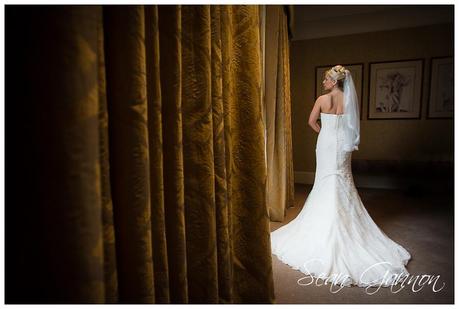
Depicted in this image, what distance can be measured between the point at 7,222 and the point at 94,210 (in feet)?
0.58

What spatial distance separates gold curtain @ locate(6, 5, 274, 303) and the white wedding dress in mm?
814

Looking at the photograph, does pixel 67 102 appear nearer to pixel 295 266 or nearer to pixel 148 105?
pixel 148 105

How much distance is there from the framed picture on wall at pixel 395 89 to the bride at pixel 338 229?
2965 mm

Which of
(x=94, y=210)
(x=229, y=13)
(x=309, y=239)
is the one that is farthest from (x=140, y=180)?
(x=309, y=239)

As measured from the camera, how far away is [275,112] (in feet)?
10.1

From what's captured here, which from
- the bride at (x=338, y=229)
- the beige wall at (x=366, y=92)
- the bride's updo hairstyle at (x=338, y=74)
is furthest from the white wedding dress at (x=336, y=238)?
the beige wall at (x=366, y=92)

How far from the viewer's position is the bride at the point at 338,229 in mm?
1892

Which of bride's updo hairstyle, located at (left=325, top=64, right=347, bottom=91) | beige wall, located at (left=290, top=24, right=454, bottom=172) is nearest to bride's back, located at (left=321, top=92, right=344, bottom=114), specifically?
bride's updo hairstyle, located at (left=325, top=64, right=347, bottom=91)

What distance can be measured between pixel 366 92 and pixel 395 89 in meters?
0.46

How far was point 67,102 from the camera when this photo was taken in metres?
0.51

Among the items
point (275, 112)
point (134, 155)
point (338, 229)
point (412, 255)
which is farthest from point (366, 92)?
point (134, 155)

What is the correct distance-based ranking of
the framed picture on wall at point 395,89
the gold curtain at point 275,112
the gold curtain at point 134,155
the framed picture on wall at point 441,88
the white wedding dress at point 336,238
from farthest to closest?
1. the framed picture on wall at point 395,89
2. the framed picture on wall at point 441,88
3. the gold curtain at point 275,112
4. the white wedding dress at point 336,238
5. the gold curtain at point 134,155

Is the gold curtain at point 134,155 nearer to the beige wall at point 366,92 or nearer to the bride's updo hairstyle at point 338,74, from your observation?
the bride's updo hairstyle at point 338,74

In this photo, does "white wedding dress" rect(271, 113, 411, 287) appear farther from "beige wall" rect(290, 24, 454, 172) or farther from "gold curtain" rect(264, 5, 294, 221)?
"beige wall" rect(290, 24, 454, 172)
